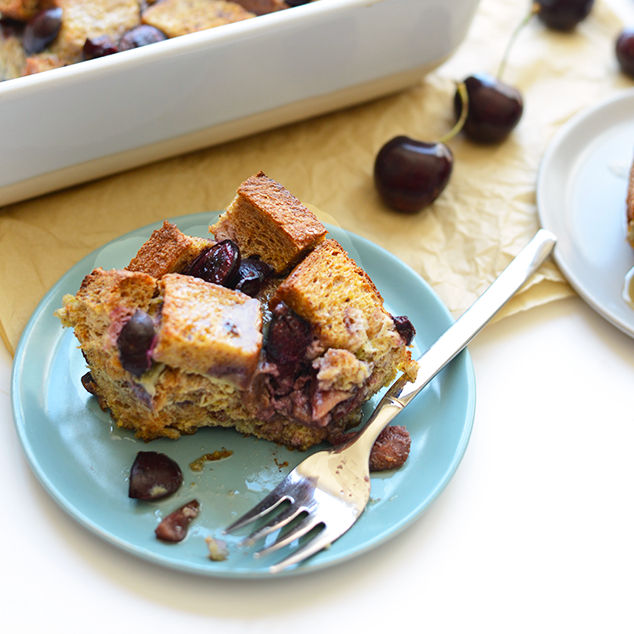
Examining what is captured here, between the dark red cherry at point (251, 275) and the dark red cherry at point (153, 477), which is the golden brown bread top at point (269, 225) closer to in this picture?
the dark red cherry at point (251, 275)

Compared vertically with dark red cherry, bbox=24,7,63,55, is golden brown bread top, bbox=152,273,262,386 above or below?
below

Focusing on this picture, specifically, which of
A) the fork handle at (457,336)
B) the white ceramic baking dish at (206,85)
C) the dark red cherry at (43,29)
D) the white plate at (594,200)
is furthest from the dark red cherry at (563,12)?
the dark red cherry at (43,29)

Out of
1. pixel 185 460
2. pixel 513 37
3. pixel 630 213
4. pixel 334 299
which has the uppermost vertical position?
pixel 513 37

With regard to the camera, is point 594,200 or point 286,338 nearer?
point 286,338

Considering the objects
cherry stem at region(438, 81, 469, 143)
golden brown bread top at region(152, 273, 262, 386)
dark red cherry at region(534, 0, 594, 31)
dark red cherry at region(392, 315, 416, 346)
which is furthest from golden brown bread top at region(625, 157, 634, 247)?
golden brown bread top at region(152, 273, 262, 386)

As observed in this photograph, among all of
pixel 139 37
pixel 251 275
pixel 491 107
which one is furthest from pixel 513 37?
pixel 251 275

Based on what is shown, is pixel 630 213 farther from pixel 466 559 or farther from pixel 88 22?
pixel 88 22

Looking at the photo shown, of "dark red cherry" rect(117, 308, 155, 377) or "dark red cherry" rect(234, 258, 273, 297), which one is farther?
"dark red cherry" rect(234, 258, 273, 297)

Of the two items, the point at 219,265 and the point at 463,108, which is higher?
the point at 463,108

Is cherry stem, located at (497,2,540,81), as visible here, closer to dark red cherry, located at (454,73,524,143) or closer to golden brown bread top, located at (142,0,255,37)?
dark red cherry, located at (454,73,524,143)
